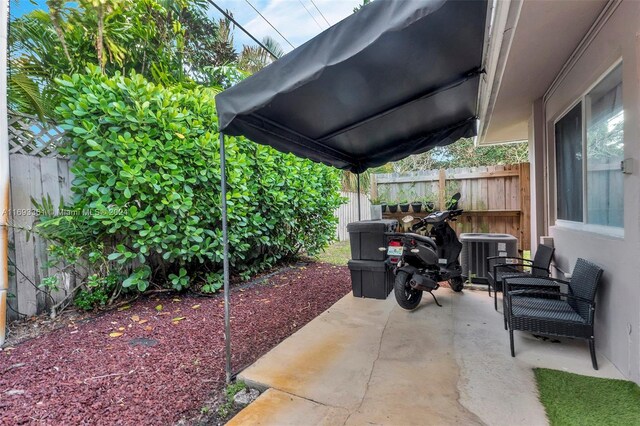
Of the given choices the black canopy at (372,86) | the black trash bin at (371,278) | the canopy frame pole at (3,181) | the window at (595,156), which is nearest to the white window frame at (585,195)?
the window at (595,156)

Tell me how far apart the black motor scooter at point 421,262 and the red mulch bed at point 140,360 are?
0.97 meters

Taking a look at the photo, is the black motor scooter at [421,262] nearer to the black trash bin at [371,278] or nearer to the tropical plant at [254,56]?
the black trash bin at [371,278]

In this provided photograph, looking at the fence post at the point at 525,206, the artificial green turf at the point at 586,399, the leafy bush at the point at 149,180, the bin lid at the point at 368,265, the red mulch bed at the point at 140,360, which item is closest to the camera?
the artificial green turf at the point at 586,399

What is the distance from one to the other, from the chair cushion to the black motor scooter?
953mm

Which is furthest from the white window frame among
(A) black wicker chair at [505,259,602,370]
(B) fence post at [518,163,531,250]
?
(B) fence post at [518,163,531,250]

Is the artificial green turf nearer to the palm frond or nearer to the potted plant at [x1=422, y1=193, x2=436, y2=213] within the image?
the potted plant at [x1=422, y1=193, x2=436, y2=213]

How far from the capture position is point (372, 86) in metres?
2.50

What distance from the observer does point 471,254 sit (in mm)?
4254

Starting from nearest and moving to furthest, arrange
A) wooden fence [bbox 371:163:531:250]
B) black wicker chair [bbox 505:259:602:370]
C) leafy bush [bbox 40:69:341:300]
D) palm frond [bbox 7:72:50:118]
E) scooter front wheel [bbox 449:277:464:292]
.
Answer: black wicker chair [bbox 505:259:602:370], leafy bush [bbox 40:69:341:300], palm frond [bbox 7:72:50:118], scooter front wheel [bbox 449:277:464:292], wooden fence [bbox 371:163:531:250]

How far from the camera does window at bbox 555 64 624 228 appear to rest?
2.13 meters

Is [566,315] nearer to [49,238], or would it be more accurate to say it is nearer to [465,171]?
[465,171]

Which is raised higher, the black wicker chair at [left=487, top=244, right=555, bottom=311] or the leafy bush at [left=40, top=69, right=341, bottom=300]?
the leafy bush at [left=40, top=69, right=341, bottom=300]

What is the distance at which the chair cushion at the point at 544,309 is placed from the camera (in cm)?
215

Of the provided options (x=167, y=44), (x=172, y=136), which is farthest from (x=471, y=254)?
(x=167, y=44)
